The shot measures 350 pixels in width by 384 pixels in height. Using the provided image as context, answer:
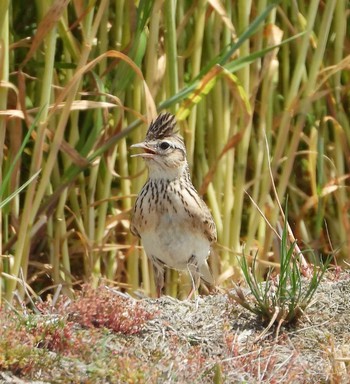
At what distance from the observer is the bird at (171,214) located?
18.6 feet

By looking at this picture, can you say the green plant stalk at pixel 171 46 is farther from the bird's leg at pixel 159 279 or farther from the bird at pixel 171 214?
the bird's leg at pixel 159 279

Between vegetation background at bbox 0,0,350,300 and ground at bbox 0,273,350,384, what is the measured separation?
1.24 meters

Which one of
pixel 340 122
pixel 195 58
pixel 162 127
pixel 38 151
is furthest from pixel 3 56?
pixel 340 122

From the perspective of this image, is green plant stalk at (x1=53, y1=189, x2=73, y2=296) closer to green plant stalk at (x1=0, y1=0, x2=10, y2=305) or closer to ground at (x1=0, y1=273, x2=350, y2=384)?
green plant stalk at (x1=0, y1=0, x2=10, y2=305)

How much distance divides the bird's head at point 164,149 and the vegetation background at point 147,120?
28 cm

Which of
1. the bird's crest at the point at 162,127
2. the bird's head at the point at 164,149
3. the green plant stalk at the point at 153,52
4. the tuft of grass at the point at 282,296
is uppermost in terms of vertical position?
the green plant stalk at the point at 153,52

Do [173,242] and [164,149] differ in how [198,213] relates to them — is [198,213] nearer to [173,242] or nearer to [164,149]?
[173,242]

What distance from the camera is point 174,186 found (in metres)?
5.71

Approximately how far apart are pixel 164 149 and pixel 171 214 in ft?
1.15

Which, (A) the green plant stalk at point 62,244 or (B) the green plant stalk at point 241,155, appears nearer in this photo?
(A) the green plant stalk at point 62,244

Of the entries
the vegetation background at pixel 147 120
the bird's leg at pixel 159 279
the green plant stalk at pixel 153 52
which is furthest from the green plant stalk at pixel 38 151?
the bird's leg at pixel 159 279

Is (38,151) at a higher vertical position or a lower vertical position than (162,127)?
lower

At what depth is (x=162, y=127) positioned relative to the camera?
215 inches

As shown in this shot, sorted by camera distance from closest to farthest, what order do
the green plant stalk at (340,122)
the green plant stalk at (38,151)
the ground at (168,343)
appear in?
the ground at (168,343) → the green plant stalk at (38,151) → the green plant stalk at (340,122)
